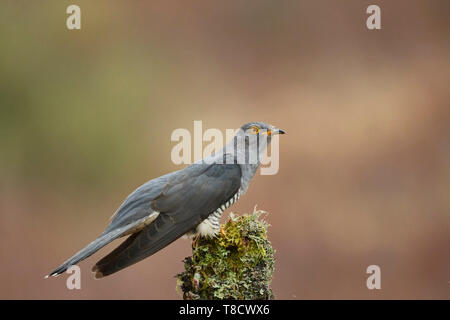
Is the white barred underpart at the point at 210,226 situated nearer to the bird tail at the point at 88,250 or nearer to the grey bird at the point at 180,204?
the grey bird at the point at 180,204

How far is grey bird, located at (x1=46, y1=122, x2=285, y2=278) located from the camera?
2475 mm

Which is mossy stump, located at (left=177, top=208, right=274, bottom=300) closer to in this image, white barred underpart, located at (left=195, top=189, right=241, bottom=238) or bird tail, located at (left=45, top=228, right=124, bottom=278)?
white barred underpart, located at (left=195, top=189, right=241, bottom=238)

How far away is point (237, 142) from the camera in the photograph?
2.93 meters

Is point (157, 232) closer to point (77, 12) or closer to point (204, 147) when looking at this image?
point (204, 147)

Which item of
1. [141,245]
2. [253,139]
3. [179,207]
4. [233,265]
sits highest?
[253,139]

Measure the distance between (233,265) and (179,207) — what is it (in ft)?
1.47

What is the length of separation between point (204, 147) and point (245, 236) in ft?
5.59

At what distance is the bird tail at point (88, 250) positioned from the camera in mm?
2268

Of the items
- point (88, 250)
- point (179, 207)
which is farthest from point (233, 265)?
point (88, 250)

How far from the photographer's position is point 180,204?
2.63 metres

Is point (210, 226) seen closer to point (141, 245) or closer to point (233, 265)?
point (233, 265)

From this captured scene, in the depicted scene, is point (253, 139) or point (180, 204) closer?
point (180, 204)

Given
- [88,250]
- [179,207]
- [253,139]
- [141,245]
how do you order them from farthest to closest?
[253,139] → [179,207] → [141,245] → [88,250]

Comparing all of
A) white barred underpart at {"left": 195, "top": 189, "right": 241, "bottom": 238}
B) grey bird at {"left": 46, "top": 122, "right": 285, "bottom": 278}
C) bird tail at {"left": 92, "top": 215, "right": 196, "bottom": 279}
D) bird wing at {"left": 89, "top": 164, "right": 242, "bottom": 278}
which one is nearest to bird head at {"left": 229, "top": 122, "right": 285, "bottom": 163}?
grey bird at {"left": 46, "top": 122, "right": 285, "bottom": 278}
